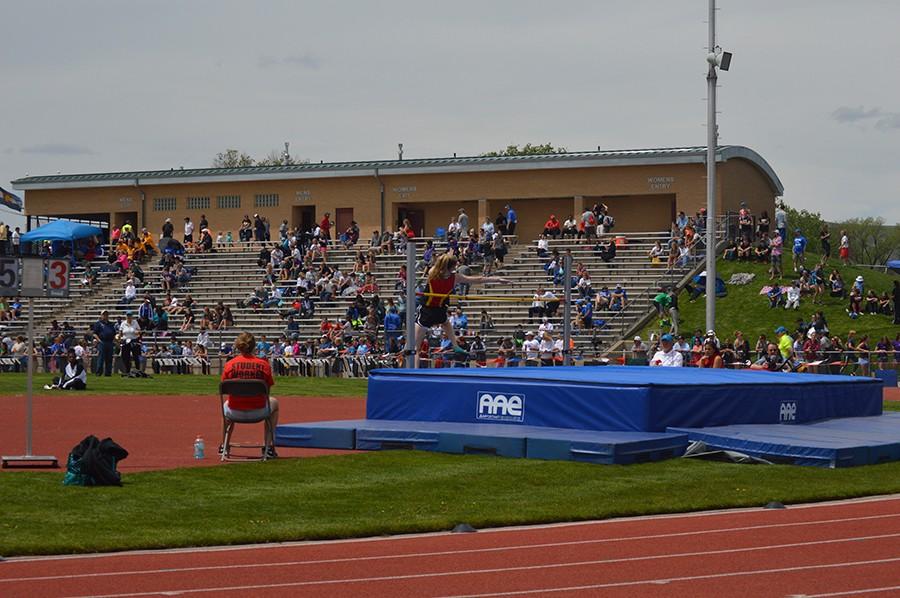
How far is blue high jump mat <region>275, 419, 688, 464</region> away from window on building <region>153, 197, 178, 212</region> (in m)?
33.7

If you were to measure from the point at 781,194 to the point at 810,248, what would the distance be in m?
34.2

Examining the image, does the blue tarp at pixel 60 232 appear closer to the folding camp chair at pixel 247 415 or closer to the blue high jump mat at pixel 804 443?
the folding camp chair at pixel 247 415

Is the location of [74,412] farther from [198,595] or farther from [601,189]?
[601,189]

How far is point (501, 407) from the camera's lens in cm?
1460

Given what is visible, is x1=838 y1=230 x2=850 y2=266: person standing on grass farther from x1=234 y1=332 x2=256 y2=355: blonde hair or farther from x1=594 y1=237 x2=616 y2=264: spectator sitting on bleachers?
x1=234 y1=332 x2=256 y2=355: blonde hair

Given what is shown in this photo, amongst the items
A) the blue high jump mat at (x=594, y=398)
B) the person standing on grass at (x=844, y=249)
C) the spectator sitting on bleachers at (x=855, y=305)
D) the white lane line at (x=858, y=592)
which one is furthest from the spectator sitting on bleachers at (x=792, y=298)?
the white lane line at (x=858, y=592)

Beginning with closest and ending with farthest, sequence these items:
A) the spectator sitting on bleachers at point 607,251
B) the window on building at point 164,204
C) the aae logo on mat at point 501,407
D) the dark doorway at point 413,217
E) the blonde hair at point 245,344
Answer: the blonde hair at point 245,344 → the aae logo on mat at point 501,407 → the spectator sitting on bleachers at point 607,251 → the dark doorway at point 413,217 → the window on building at point 164,204

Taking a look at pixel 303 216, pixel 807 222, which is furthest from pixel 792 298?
pixel 807 222

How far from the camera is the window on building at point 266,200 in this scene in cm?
4534

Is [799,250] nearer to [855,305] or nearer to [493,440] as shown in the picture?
[855,305]

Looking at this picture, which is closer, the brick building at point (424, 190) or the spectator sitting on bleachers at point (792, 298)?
the spectator sitting on bleachers at point (792, 298)

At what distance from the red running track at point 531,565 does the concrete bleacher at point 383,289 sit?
19959 millimetres

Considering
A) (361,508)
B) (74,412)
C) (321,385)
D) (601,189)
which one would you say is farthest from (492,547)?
(601,189)

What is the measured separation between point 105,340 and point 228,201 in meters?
18.2
